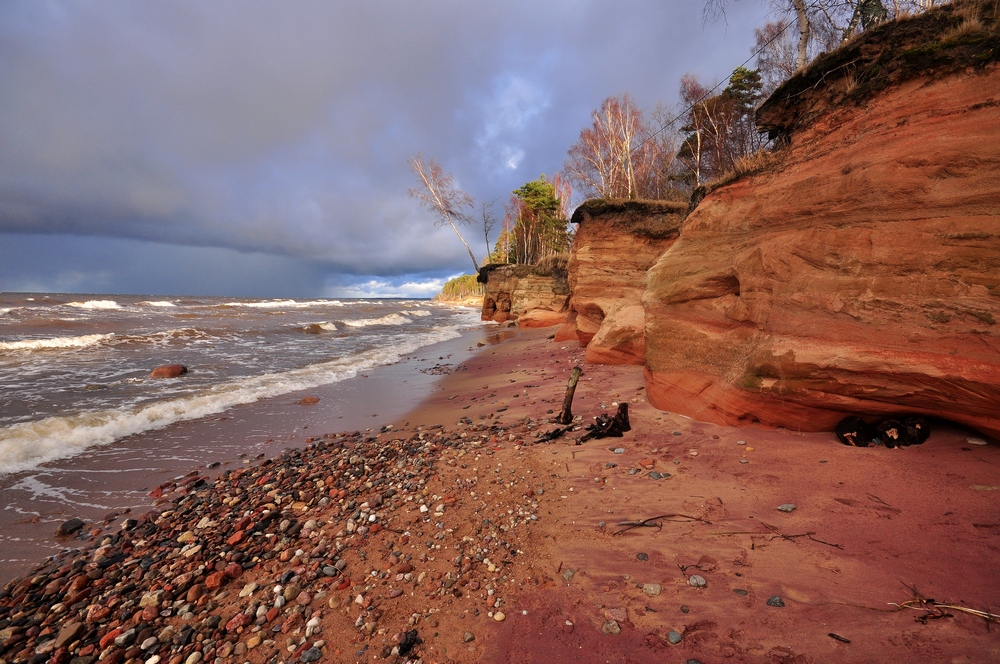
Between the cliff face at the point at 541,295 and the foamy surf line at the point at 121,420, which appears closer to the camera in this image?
the foamy surf line at the point at 121,420

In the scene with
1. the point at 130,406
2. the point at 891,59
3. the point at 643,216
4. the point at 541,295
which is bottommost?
the point at 130,406

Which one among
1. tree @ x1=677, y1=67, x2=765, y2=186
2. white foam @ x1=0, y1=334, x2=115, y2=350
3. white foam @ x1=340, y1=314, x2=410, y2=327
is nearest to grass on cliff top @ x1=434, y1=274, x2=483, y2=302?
white foam @ x1=340, y1=314, x2=410, y2=327

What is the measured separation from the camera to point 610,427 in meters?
5.66

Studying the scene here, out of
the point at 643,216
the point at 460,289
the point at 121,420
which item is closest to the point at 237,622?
the point at 121,420

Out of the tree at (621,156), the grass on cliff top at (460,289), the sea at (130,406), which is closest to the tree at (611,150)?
the tree at (621,156)

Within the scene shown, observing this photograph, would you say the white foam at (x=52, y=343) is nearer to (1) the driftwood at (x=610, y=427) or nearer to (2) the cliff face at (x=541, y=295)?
(2) the cliff face at (x=541, y=295)

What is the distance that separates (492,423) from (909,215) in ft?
19.7

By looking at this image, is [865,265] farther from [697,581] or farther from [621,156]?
[621,156]

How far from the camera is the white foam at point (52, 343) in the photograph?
51.2 ft

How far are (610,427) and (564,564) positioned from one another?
9.18 feet

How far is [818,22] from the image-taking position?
11.6 m

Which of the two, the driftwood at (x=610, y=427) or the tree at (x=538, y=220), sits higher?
the tree at (x=538, y=220)

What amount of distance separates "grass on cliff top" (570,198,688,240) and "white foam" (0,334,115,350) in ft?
72.7

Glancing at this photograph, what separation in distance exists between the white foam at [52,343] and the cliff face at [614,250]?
69.3ft
